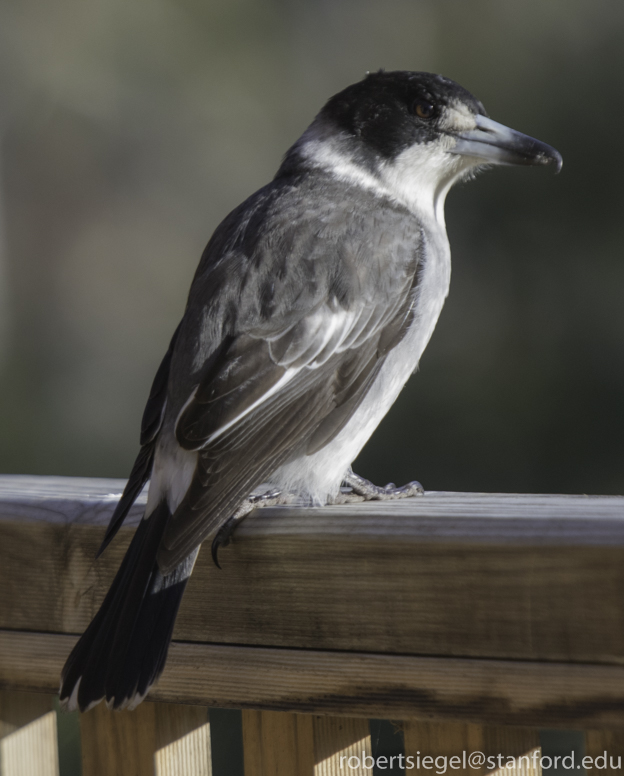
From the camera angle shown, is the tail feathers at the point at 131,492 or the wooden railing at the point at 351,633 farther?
the tail feathers at the point at 131,492

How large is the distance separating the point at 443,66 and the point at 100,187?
3025 mm

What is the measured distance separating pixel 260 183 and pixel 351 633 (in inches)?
297

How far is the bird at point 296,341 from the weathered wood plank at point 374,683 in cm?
13

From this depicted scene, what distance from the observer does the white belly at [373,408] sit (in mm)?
2076

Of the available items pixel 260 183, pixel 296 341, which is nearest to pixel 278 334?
pixel 296 341

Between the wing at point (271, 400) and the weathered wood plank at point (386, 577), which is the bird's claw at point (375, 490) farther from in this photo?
the weathered wood plank at point (386, 577)

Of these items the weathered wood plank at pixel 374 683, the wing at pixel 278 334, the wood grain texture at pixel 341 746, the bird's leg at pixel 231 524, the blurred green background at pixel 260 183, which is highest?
the blurred green background at pixel 260 183

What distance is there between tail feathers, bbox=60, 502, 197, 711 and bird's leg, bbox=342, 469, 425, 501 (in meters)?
0.63

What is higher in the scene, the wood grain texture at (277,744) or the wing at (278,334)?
the wing at (278,334)

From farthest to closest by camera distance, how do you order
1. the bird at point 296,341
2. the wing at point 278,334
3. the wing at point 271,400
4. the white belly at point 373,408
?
1. the white belly at point 373,408
2. the wing at point 278,334
3. the wing at point 271,400
4. the bird at point 296,341

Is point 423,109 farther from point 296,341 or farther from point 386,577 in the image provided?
point 386,577

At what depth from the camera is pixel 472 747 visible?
139 cm

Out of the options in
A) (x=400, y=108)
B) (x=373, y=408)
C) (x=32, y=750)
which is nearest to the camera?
(x=32, y=750)

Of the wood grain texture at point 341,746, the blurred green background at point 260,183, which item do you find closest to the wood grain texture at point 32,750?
the wood grain texture at point 341,746
